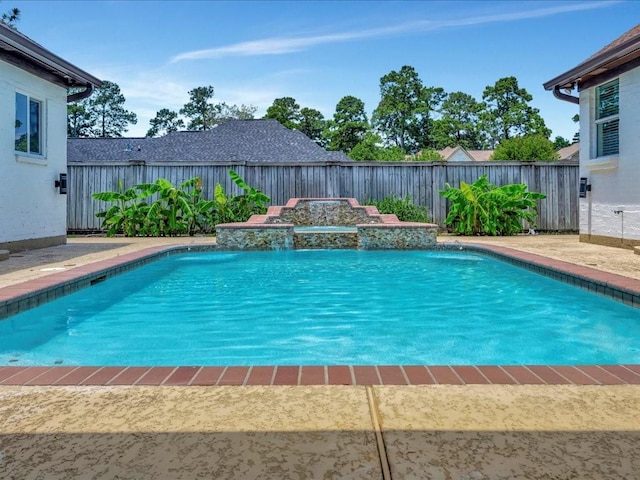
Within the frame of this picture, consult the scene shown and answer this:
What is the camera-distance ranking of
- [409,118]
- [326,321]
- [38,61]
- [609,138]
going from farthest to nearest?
1. [409,118]
2. [609,138]
3. [38,61]
4. [326,321]

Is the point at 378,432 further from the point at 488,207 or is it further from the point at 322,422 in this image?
the point at 488,207

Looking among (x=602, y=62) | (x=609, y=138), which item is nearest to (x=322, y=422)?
(x=602, y=62)

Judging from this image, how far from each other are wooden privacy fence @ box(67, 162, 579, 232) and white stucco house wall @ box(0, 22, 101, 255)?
3.13 metres

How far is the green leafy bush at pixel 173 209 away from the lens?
1253 centimetres

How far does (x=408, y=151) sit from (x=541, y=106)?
13.7 metres

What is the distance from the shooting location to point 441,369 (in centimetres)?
276

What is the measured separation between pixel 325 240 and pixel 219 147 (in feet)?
58.5

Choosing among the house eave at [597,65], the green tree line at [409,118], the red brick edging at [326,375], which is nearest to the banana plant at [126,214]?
the house eave at [597,65]

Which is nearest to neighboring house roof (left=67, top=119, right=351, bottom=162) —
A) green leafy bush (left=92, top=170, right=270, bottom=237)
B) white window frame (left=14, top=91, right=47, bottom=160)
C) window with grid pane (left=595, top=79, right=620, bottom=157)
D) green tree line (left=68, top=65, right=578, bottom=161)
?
green tree line (left=68, top=65, right=578, bottom=161)

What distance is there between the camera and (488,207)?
12477 mm

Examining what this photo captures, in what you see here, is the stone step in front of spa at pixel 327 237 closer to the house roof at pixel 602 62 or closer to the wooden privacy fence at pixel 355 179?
the wooden privacy fence at pixel 355 179

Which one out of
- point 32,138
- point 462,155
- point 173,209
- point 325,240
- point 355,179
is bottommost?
point 325,240

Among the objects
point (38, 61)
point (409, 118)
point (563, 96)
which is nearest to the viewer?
point (38, 61)

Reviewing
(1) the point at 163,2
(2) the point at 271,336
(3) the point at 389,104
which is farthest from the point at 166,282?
(3) the point at 389,104
